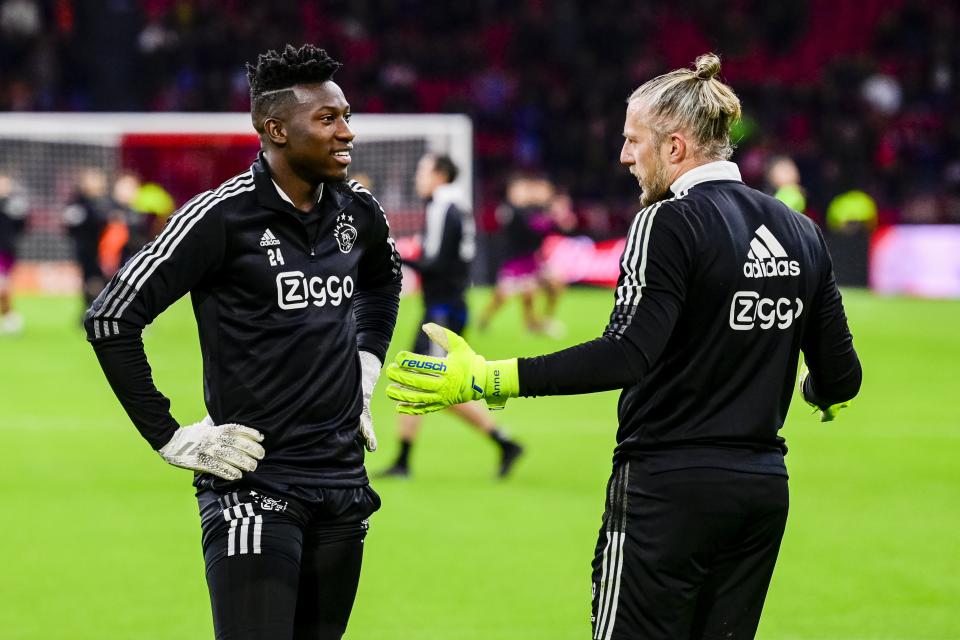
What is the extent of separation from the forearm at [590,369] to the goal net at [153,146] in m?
18.8

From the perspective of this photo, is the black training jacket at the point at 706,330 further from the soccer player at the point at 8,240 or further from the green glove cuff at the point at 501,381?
the soccer player at the point at 8,240

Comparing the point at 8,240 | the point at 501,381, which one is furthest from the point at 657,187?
the point at 8,240

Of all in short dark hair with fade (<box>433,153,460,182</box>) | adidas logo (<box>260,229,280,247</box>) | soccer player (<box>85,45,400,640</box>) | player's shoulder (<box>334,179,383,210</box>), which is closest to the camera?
soccer player (<box>85,45,400,640</box>)

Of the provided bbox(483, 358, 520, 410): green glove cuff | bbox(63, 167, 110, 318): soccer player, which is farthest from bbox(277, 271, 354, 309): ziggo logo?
bbox(63, 167, 110, 318): soccer player

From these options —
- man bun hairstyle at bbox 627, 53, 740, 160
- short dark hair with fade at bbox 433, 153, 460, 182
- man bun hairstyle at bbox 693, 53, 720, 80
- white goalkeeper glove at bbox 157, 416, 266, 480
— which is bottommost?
white goalkeeper glove at bbox 157, 416, 266, 480

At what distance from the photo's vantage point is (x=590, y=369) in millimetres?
3391

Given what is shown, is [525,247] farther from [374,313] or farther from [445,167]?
[374,313]

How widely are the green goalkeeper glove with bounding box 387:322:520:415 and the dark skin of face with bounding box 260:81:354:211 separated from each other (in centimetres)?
71

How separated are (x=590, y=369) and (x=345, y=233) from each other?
1.06m

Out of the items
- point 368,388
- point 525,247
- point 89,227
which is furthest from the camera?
point 525,247

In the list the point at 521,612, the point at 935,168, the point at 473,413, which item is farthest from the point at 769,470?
the point at 935,168

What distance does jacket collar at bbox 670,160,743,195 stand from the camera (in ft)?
A: 12.0

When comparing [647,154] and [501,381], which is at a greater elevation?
[647,154]

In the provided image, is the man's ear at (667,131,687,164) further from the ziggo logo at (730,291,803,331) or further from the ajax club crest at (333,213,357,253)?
the ajax club crest at (333,213,357,253)
